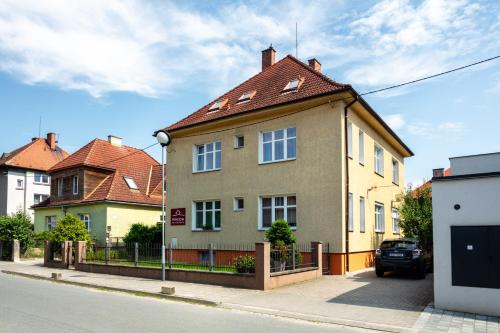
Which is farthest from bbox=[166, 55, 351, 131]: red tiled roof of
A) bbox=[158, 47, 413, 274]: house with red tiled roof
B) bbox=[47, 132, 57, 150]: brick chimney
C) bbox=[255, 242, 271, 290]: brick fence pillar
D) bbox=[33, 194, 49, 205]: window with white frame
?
bbox=[47, 132, 57, 150]: brick chimney

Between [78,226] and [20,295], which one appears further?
[78,226]

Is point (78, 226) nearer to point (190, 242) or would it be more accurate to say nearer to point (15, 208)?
point (190, 242)

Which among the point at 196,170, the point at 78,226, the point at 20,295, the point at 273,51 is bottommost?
the point at 20,295

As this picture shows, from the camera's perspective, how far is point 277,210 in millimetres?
19656

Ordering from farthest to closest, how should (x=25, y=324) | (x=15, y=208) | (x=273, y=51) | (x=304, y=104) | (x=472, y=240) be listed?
(x=15, y=208) → (x=273, y=51) → (x=304, y=104) → (x=472, y=240) → (x=25, y=324)

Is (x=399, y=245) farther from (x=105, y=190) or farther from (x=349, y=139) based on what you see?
(x=105, y=190)

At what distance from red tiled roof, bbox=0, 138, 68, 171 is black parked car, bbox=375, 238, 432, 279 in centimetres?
4111

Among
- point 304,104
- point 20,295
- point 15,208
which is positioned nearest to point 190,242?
point 304,104

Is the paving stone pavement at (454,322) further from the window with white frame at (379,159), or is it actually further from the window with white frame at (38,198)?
the window with white frame at (38,198)

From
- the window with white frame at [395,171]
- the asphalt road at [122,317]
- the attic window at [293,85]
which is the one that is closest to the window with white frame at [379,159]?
the window with white frame at [395,171]

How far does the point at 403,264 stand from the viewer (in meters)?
15.9

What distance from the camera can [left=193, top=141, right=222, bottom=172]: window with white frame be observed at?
877 inches

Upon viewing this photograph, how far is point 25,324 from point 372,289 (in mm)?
9245

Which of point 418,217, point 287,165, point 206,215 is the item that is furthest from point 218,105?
point 418,217
